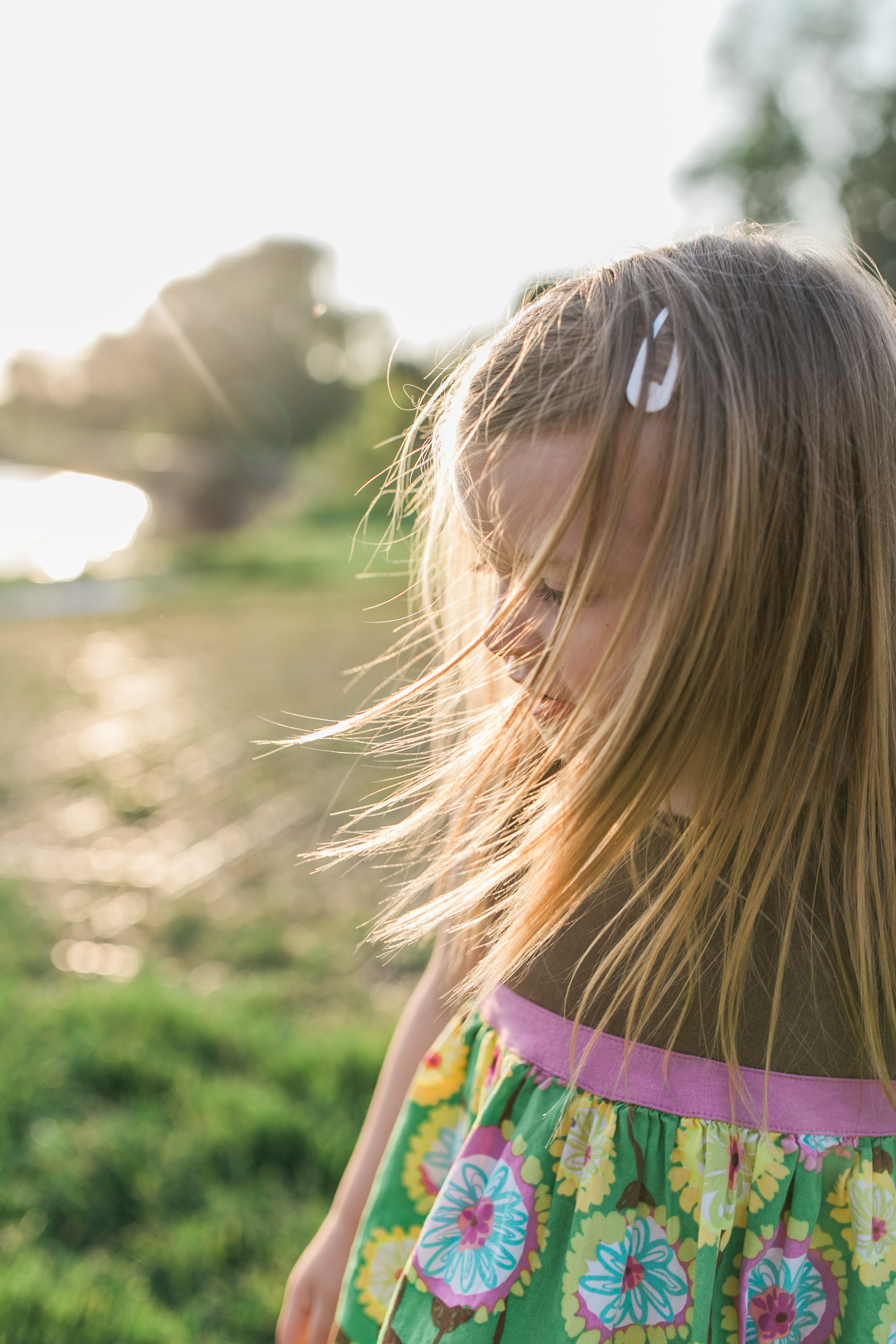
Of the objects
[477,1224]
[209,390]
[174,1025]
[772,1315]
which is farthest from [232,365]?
[772,1315]

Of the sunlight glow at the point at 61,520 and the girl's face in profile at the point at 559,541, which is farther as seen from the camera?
the sunlight glow at the point at 61,520

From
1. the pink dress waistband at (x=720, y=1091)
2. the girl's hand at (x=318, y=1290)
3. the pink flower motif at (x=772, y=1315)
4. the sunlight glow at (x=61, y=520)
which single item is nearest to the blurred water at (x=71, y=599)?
the sunlight glow at (x=61, y=520)

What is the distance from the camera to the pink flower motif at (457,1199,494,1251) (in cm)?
78

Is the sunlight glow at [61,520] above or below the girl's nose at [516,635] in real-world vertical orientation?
below

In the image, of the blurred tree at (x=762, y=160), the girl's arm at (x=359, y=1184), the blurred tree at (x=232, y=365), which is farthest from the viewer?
the blurred tree at (x=232, y=365)

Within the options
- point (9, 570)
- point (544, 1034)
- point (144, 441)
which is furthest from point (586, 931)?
point (144, 441)

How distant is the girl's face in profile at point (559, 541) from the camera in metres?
0.72

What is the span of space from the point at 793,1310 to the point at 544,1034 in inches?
10.8

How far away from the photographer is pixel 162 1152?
176 cm

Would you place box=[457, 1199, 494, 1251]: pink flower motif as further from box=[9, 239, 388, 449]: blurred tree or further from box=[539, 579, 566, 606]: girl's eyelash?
box=[9, 239, 388, 449]: blurred tree

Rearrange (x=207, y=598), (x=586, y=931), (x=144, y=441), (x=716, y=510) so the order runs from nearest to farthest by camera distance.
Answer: (x=716, y=510) → (x=586, y=931) → (x=207, y=598) → (x=144, y=441)

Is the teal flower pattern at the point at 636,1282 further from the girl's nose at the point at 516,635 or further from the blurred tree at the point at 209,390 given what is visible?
the blurred tree at the point at 209,390

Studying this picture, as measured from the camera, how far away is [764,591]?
724 mm

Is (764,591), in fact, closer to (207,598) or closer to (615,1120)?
(615,1120)
